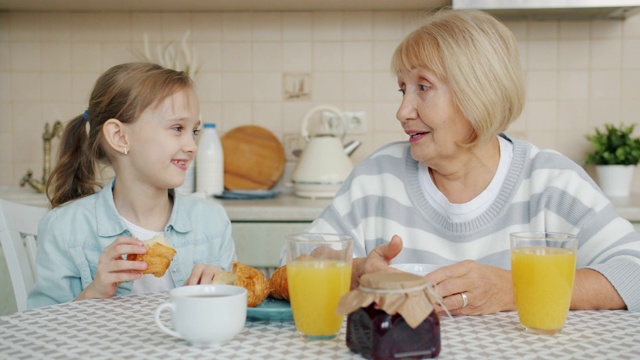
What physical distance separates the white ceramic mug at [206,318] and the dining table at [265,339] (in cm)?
2

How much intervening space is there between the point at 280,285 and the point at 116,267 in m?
0.30

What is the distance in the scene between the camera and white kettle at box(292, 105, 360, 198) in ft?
8.21

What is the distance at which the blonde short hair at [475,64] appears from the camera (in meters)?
1.44

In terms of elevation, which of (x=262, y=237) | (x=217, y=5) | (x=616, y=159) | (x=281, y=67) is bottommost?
(x=262, y=237)

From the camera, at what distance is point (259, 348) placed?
2.94 ft

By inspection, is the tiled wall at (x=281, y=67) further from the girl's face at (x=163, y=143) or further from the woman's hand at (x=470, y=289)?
the woman's hand at (x=470, y=289)

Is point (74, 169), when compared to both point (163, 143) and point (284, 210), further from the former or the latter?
point (284, 210)

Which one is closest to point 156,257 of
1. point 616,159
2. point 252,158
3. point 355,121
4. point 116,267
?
point 116,267

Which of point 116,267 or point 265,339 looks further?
point 116,267

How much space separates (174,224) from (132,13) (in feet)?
4.86

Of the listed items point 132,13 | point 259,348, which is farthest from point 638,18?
point 259,348

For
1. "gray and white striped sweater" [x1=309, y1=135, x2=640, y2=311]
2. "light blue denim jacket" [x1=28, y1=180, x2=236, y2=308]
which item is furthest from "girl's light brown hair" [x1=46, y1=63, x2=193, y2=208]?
"gray and white striped sweater" [x1=309, y1=135, x2=640, y2=311]

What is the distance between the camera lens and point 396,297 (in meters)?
0.82

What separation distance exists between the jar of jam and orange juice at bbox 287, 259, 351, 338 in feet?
0.25
